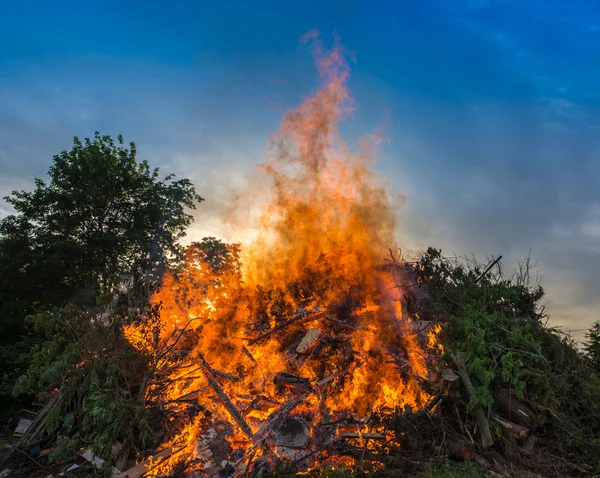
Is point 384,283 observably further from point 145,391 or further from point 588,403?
point 145,391

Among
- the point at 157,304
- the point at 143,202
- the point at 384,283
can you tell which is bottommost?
the point at 157,304

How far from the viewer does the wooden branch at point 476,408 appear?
246 inches

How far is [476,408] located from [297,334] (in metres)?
4.20

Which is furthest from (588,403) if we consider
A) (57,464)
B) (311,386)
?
(57,464)

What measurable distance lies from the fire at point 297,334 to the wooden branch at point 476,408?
828 millimetres

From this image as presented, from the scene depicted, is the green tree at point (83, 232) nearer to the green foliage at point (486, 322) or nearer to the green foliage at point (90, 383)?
the green foliage at point (90, 383)

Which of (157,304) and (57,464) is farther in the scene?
(157,304)

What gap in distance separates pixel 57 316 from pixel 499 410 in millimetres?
9322

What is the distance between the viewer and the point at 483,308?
8.83m

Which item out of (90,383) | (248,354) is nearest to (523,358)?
(248,354)

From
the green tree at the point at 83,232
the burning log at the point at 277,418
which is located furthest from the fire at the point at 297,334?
the green tree at the point at 83,232

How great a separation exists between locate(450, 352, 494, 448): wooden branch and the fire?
2.72 ft

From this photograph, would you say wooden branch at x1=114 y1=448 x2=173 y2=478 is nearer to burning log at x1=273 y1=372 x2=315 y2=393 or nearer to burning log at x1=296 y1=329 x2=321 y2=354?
burning log at x1=273 y1=372 x2=315 y2=393

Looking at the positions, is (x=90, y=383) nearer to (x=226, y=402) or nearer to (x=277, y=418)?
(x=226, y=402)
